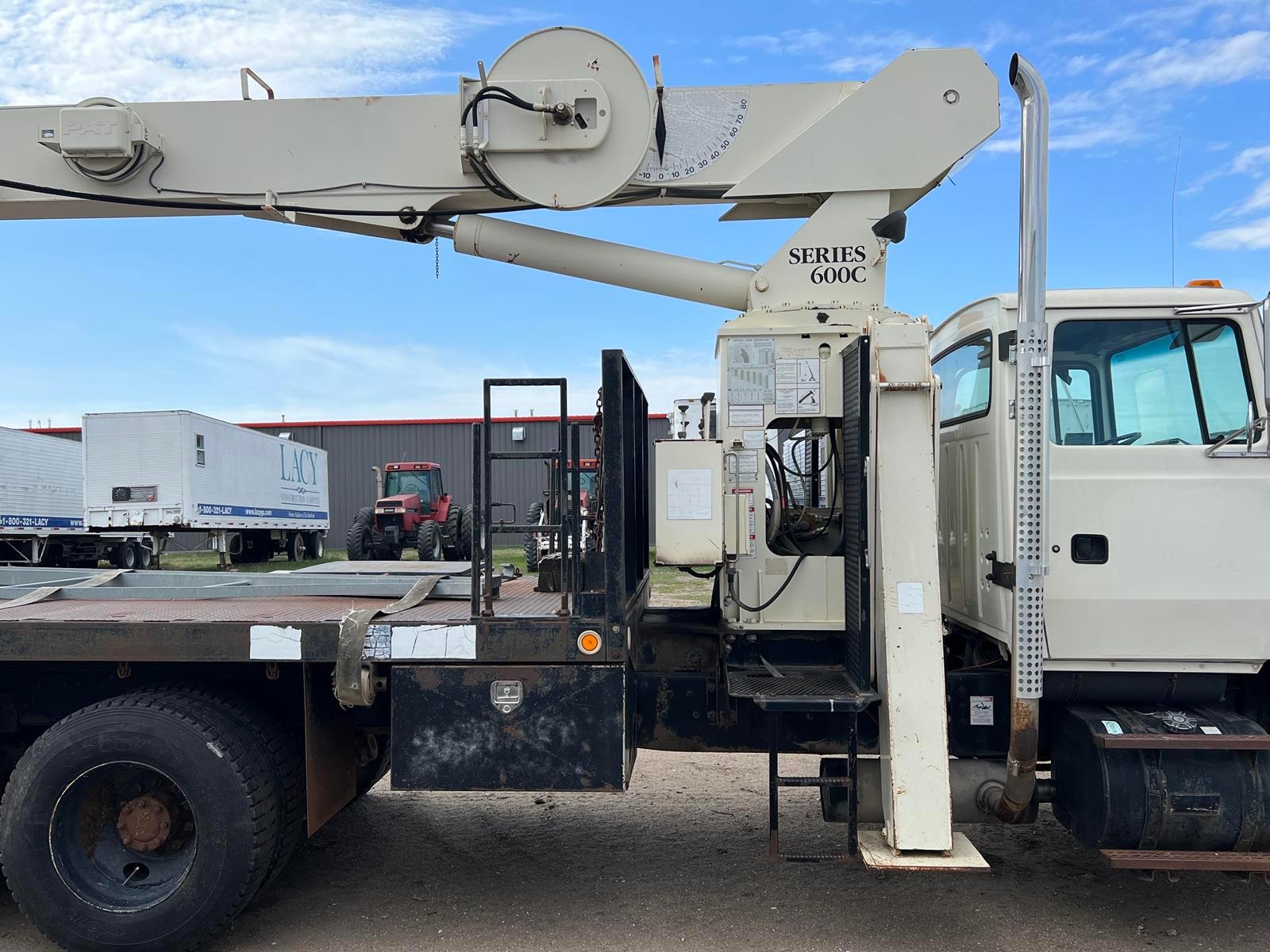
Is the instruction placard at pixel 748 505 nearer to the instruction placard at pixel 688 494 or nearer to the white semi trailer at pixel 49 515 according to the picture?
the instruction placard at pixel 688 494

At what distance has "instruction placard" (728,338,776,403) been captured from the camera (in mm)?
4086

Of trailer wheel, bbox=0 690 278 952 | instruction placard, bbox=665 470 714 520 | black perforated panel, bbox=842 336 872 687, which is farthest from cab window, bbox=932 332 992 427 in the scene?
trailer wheel, bbox=0 690 278 952

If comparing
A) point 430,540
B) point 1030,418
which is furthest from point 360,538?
point 1030,418

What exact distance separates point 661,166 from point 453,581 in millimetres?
2227

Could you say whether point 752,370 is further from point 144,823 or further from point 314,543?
point 314,543

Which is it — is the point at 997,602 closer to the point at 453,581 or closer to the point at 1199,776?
the point at 1199,776

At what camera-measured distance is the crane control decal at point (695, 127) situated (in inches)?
171

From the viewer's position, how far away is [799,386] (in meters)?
4.10

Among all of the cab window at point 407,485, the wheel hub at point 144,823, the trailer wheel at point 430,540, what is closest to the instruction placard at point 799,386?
the wheel hub at point 144,823

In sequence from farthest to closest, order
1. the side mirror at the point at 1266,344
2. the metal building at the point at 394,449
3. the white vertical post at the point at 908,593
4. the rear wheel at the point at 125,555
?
the metal building at the point at 394,449 < the rear wheel at the point at 125,555 < the white vertical post at the point at 908,593 < the side mirror at the point at 1266,344

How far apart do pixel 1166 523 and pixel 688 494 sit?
6.29 feet

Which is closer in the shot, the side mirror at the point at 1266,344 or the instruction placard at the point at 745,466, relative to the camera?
the side mirror at the point at 1266,344

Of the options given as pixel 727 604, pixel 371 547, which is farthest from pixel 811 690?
pixel 371 547

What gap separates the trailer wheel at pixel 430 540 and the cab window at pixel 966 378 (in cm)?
1786
